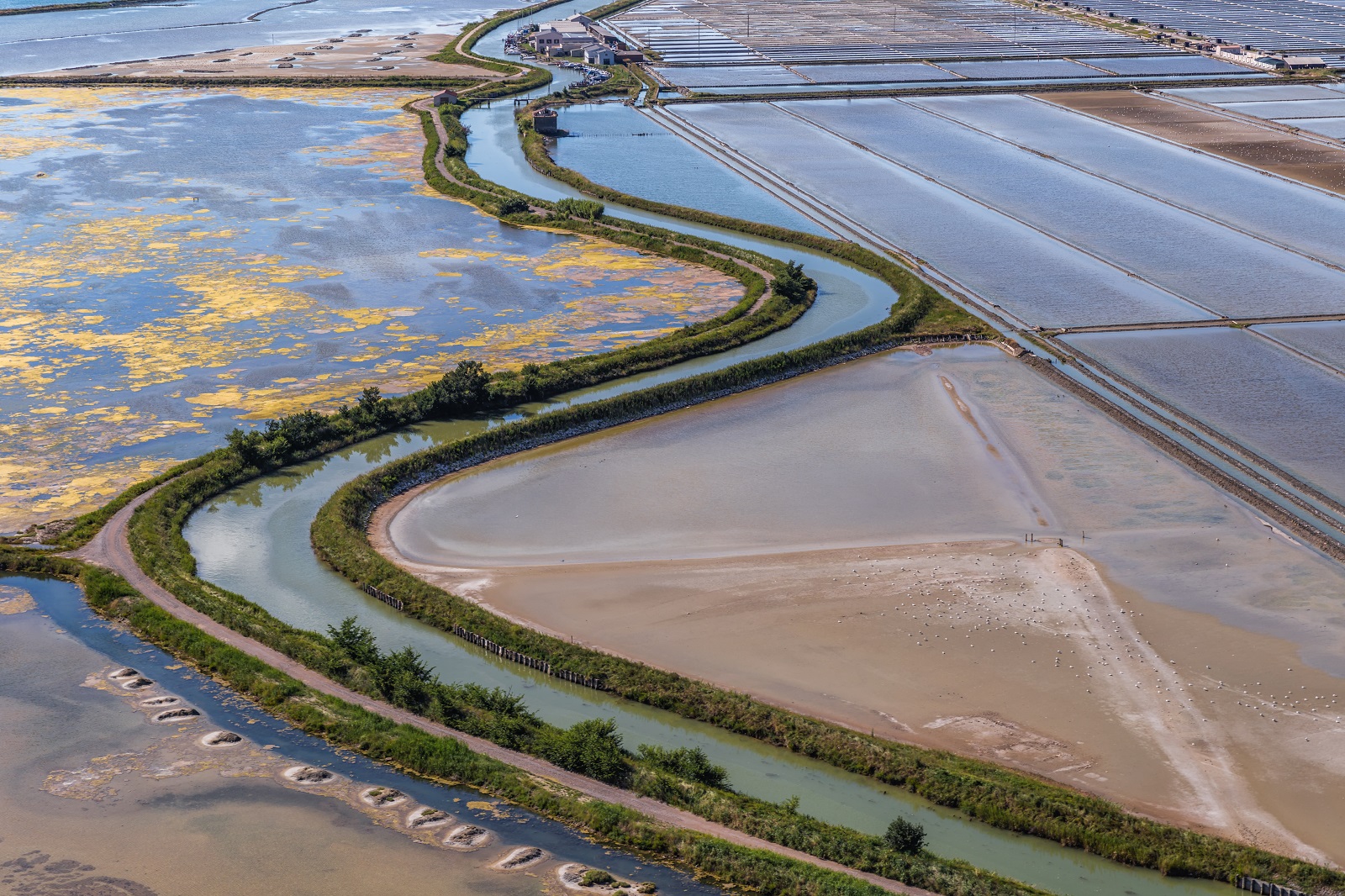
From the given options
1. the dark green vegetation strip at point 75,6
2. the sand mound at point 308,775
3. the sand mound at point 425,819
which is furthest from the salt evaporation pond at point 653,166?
the dark green vegetation strip at point 75,6

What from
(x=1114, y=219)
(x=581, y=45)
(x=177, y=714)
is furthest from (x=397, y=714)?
(x=581, y=45)

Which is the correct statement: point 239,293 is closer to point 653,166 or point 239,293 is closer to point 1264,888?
point 653,166

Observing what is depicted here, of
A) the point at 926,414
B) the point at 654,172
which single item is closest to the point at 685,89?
the point at 654,172

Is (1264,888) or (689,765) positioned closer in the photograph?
(1264,888)

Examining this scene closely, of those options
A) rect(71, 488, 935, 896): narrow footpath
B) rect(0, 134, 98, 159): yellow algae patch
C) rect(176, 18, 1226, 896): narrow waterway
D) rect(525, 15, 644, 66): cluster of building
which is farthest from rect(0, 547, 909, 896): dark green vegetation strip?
rect(525, 15, 644, 66): cluster of building

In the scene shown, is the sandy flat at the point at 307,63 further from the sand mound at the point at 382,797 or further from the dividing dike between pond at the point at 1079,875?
the dividing dike between pond at the point at 1079,875

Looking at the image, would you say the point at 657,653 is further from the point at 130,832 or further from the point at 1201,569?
the point at 1201,569

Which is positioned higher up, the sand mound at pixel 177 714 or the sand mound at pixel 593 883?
the sand mound at pixel 177 714

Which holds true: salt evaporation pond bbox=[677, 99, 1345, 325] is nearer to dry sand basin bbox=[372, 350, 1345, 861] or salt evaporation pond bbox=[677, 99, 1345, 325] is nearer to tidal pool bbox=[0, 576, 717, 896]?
dry sand basin bbox=[372, 350, 1345, 861]
